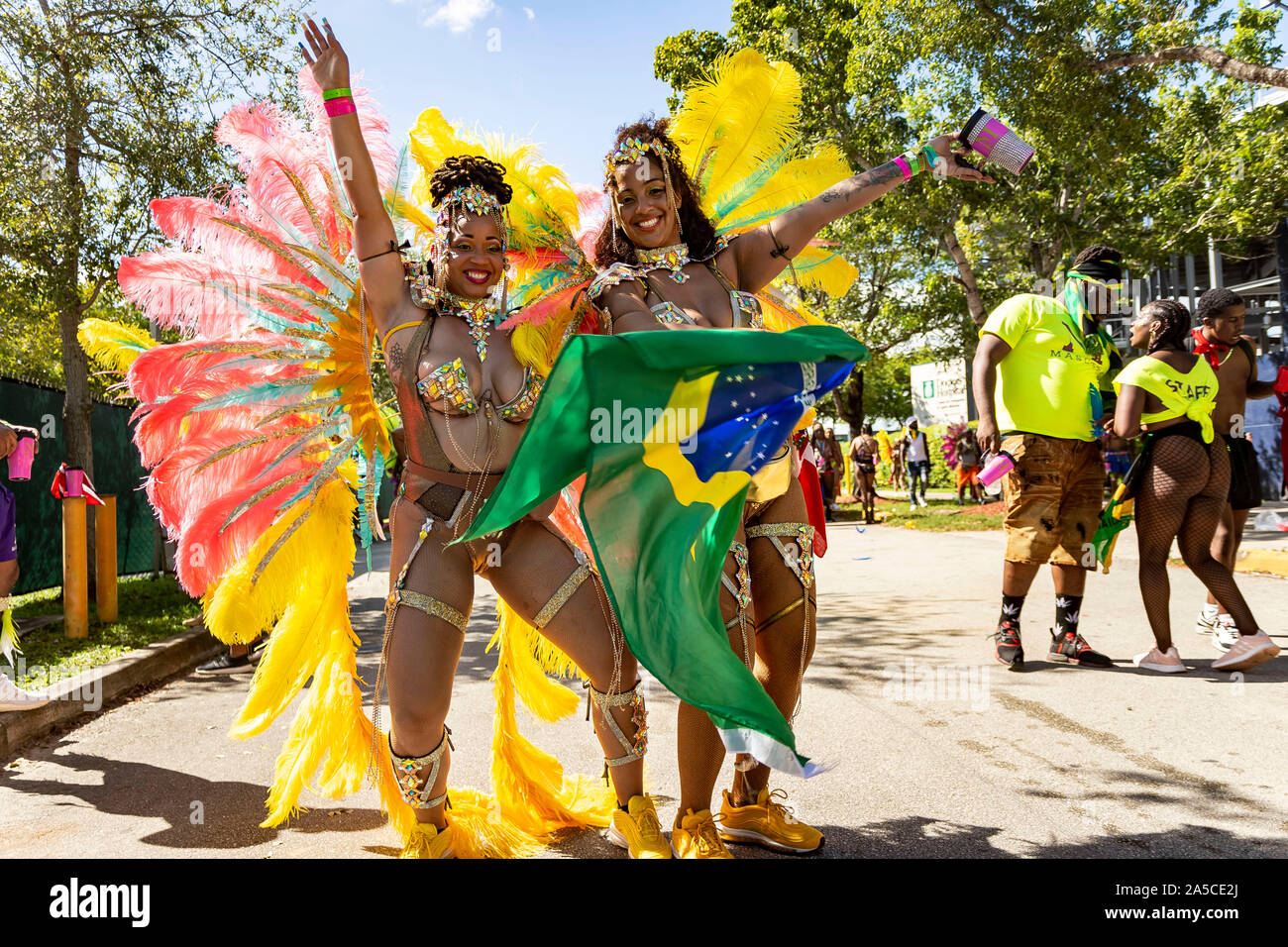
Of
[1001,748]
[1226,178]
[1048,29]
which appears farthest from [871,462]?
[1001,748]

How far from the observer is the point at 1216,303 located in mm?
5539

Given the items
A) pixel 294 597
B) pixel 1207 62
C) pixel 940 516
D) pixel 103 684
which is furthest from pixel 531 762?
pixel 940 516

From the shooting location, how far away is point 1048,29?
33.2 feet

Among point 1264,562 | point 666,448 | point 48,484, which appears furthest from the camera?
point 48,484

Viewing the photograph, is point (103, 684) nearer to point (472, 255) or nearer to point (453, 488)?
point (453, 488)

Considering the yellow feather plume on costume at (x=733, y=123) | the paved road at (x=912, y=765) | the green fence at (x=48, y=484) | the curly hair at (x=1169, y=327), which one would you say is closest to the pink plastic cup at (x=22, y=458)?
the paved road at (x=912, y=765)

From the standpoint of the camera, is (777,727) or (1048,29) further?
(1048,29)

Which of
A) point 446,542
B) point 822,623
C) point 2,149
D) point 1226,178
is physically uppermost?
point 1226,178

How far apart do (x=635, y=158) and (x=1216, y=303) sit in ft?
14.9

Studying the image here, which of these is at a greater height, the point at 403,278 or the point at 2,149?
the point at 2,149

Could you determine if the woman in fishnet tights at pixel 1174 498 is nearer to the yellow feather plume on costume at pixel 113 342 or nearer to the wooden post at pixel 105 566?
the yellow feather plume on costume at pixel 113 342

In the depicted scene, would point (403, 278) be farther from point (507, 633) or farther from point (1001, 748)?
point (1001, 748)
